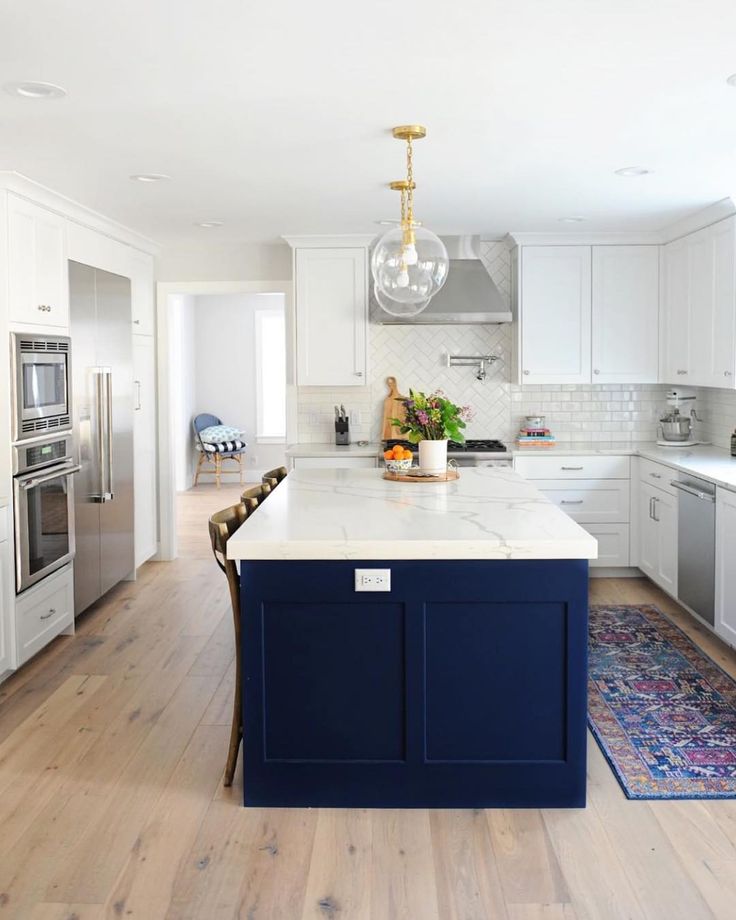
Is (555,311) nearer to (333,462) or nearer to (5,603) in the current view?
(333,462)

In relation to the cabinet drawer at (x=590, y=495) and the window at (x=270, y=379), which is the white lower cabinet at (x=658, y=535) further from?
the window at (x=270, y=379)

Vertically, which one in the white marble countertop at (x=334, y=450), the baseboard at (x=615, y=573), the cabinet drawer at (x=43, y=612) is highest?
the white marble countertop at (x=334, y=450)

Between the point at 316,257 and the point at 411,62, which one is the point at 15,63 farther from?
the point at 316,257

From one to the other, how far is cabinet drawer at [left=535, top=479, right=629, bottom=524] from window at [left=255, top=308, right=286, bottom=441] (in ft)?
17.9

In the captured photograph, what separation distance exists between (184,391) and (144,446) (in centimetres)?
419

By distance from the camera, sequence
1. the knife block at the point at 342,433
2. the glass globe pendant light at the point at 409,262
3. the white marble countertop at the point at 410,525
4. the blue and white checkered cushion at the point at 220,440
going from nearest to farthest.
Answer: the white marble countertop at the point at 410,525 < the glass globe pendant light at the point at 409,262 < the knife block at the point at 342,433 < the blue and white checkered cushion at the point at 220,440

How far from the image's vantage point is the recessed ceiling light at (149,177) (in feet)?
14.9

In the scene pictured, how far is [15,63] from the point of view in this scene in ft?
9.50

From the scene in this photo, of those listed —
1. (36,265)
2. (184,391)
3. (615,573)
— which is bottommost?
(615,573)

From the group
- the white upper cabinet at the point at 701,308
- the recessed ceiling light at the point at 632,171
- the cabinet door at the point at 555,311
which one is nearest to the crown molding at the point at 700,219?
the white upper cabinet at the point at 701,308

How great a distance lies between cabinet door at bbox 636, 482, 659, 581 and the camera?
6027mm

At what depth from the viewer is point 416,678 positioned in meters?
3.12

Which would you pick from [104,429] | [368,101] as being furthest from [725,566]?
[104,429]

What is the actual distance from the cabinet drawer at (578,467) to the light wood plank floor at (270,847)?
290 centimetres
